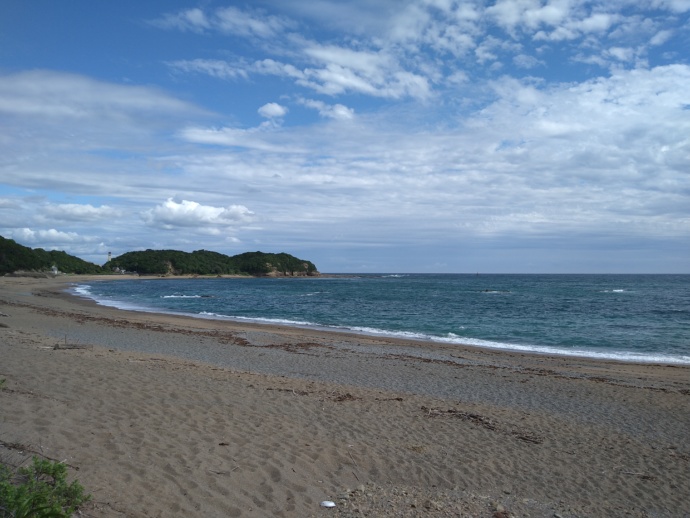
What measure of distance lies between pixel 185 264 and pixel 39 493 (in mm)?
157980

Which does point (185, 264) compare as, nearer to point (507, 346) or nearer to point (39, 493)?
point (507, 346)

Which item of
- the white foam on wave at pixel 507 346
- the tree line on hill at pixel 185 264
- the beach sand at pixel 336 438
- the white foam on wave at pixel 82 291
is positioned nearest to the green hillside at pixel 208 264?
the tree line on hill at pixel 185 264

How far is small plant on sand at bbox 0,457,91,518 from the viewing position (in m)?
3.62

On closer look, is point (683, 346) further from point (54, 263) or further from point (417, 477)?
point (54, 263)

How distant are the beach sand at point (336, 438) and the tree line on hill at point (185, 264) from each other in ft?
332

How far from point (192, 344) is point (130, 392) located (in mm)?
10143

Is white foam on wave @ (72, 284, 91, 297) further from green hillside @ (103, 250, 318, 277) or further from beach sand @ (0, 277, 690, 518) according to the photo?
green hillside @ (103, 250, 318, 277)

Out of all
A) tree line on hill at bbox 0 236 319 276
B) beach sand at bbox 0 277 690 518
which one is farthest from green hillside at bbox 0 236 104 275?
beach sand at bbox 0 277 690 518

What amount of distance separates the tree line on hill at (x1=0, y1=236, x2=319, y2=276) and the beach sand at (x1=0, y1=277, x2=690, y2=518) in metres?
101

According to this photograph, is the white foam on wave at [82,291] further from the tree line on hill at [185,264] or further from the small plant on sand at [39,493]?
the small plant on sand at [39,493]

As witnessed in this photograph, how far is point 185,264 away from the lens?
154 metres

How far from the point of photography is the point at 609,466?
22.9ft

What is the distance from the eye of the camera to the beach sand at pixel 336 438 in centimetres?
516

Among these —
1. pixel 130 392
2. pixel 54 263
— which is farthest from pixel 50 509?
pixel 54 263
